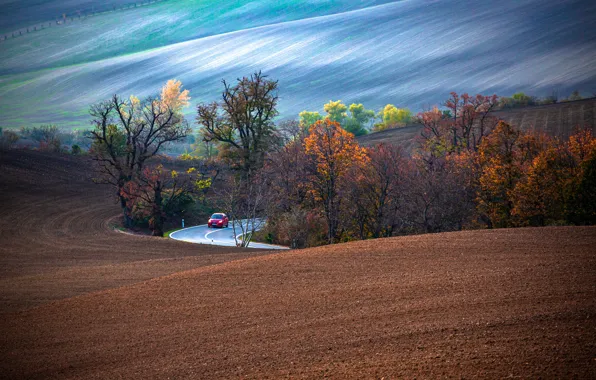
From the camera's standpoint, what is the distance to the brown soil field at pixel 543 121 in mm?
70619

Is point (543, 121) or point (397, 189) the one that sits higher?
point (543, 121)

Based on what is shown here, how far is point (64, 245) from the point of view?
37.6 meters

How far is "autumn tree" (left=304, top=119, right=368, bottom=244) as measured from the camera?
46062mm

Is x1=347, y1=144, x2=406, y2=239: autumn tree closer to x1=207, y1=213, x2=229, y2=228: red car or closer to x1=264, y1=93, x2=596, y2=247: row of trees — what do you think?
x1=264, y1=93, x2=596, y2=247: row of trees

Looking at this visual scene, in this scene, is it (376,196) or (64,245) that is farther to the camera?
(376,196)

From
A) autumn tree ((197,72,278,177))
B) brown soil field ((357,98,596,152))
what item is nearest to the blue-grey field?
brown soil field ((357,98,596,152))

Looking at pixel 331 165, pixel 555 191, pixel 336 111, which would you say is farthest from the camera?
pixel 336 111

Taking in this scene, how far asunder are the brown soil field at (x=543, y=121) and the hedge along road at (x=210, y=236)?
33637mm

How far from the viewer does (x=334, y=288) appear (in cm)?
2042

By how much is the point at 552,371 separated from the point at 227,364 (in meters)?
7.64

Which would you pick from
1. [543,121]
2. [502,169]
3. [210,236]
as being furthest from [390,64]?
[210,236]

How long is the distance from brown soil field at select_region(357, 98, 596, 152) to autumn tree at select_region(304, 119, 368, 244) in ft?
96.9

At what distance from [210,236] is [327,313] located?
3374 centimetres

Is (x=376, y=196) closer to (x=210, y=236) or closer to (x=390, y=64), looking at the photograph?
(x=210, y=236)
